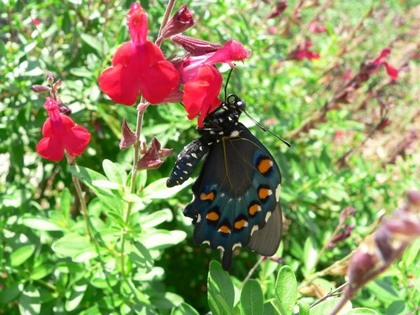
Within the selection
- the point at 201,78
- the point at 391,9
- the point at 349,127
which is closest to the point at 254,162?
the point at 201,78

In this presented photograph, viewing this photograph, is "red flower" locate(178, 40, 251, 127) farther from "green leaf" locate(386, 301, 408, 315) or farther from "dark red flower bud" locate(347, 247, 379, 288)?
"green leaf" locate(386, 301, 408, 315)

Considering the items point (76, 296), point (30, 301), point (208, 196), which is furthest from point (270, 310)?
point (30, 301)

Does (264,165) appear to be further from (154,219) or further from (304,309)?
(304,309)

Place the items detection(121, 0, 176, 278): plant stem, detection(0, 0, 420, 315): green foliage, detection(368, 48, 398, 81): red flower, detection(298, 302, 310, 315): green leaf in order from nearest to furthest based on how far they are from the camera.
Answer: detection(298, 302, 310, 315): green leaf → detection(121, 0, 176, 278): plant stem → detection(0, 0, 420, 315): green foliage → detection(368, 48, 398, 81): red flower

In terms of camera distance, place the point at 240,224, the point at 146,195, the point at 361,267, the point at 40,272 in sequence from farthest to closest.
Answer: the point at 40,272 → the point at 240,224 → the point at 146,195 → the point at 361,267

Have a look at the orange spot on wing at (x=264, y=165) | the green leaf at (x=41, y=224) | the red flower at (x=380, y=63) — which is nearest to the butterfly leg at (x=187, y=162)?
the orange spot on wing at (x=264, y=165)

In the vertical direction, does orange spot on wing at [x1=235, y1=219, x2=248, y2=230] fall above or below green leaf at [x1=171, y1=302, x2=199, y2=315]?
above

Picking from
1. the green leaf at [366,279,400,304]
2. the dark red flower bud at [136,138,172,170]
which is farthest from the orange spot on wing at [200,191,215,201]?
the green leaf at [366,279,400,304]

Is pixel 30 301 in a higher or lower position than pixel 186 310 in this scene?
lower
